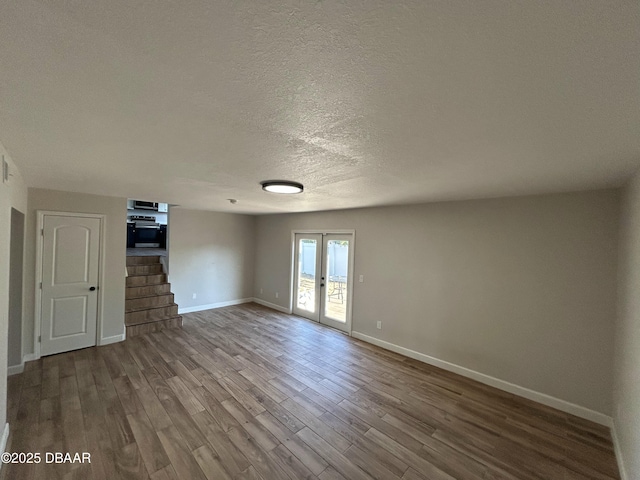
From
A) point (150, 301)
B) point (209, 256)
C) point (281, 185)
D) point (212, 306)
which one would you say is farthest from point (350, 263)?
point (150, 301)

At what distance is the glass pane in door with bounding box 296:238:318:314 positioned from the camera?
18.4 ft

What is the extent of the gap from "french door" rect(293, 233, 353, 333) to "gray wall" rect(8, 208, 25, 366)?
427cm

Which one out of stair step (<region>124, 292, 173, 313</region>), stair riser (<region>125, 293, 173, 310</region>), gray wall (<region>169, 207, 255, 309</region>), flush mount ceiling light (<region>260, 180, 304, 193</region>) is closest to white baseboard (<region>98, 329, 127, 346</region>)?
stair step (<region>124, 292, 173, 313</region>)

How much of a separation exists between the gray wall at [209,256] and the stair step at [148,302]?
1.53 ft

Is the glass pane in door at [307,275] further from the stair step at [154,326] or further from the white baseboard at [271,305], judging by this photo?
the stair step at [154,326]

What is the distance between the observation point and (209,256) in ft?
20.1

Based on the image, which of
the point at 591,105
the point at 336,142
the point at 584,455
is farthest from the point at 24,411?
the point at 584,455

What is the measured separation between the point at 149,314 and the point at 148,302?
0.28m

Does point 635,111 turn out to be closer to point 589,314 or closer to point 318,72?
point 318,72

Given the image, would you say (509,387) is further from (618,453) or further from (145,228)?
(145,228)

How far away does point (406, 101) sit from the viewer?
1.10m

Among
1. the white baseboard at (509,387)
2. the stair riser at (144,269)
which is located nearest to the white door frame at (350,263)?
the white baseboard at (509,387)

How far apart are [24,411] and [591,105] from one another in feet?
15.9

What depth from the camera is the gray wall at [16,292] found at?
318 cm
